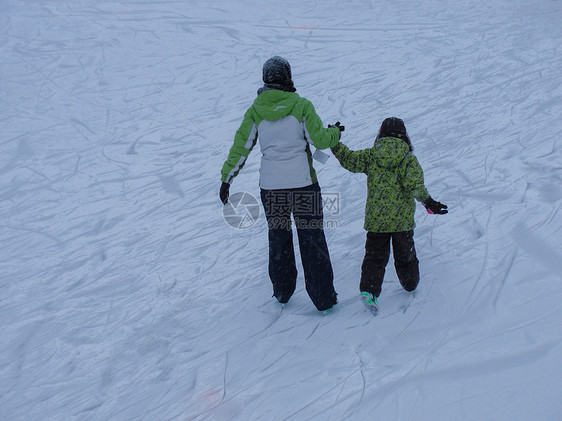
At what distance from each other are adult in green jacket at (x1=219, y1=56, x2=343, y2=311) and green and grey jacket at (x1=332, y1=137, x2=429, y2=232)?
248mm

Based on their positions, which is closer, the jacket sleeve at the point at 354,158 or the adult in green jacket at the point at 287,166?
the adult in green jacket at the point at 287,166

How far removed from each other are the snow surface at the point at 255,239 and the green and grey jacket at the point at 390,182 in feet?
2.12

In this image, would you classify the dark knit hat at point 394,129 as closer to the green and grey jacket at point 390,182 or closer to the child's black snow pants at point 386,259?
the green and grey jacket at point 390,182

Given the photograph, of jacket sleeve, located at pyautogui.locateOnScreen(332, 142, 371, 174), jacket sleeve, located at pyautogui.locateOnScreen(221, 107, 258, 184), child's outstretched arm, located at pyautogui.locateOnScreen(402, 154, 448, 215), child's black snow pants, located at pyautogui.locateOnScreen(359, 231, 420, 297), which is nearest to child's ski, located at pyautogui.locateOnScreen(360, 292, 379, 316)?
child's black snow pants, located at pyautogui.locateOnScreen(359, 231, 420, 297)

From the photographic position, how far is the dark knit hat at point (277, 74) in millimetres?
2955

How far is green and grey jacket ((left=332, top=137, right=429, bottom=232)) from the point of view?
121 inches

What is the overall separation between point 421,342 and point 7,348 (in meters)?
2.81

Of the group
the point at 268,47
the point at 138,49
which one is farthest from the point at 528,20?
the point at 138,49

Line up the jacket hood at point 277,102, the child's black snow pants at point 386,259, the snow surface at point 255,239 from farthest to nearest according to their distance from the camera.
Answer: the child's black snow pants at point 386,259 → the jacket hood at point 277,102 → the snow surface at point 255,239

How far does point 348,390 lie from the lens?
2.76 m

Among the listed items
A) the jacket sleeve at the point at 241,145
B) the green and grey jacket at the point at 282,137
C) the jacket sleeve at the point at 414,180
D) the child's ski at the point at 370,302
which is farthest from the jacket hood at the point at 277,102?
the child's ski at the point at 370,302

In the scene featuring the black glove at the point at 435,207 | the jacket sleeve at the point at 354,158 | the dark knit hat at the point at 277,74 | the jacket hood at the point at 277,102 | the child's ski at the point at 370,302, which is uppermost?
the dark knit hat at the point at 277,74

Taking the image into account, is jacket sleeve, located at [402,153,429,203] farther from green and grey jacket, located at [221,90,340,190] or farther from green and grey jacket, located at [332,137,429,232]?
green and grey jacket, located at [221,90,340,190]

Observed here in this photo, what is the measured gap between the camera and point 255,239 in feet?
15.7
